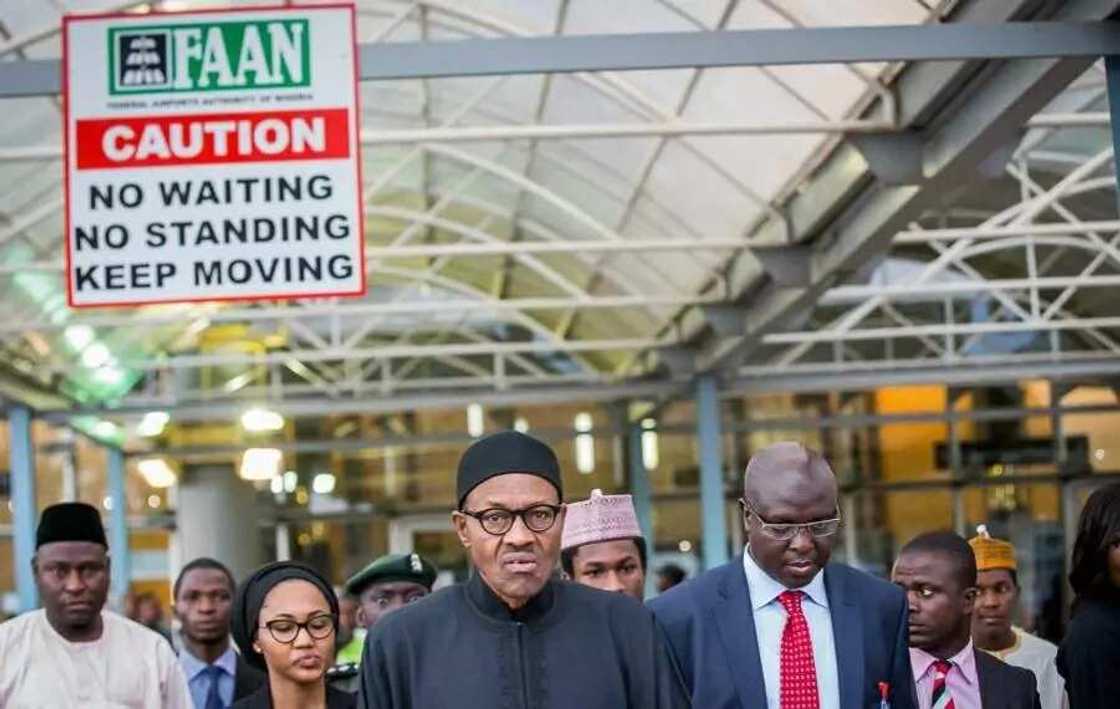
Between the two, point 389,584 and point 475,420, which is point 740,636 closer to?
point 389,584

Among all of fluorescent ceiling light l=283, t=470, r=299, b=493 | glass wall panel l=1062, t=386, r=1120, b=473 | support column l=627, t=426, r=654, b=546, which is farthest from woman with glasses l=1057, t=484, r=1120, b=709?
fluorescent ceiling light l=283, t=470, r=299, b=493

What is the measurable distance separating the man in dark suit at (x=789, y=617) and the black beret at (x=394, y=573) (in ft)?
9.06

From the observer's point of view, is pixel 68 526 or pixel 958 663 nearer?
pixel 958 663

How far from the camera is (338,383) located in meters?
27.3

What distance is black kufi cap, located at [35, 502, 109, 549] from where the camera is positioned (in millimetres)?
7137

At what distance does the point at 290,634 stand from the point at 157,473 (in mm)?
24634

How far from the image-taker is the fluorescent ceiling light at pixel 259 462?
28281 mm

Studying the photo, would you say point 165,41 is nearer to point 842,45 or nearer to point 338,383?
point 842,45

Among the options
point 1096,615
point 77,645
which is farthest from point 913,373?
point 1096,615

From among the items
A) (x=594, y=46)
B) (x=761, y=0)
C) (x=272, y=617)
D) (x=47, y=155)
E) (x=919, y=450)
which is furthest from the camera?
(x=919, y=450)

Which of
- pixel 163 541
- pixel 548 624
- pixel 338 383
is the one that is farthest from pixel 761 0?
pixel 163 541

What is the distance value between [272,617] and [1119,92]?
502cm

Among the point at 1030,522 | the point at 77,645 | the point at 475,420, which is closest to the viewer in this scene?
the point at 77,645

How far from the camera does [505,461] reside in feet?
13.7
